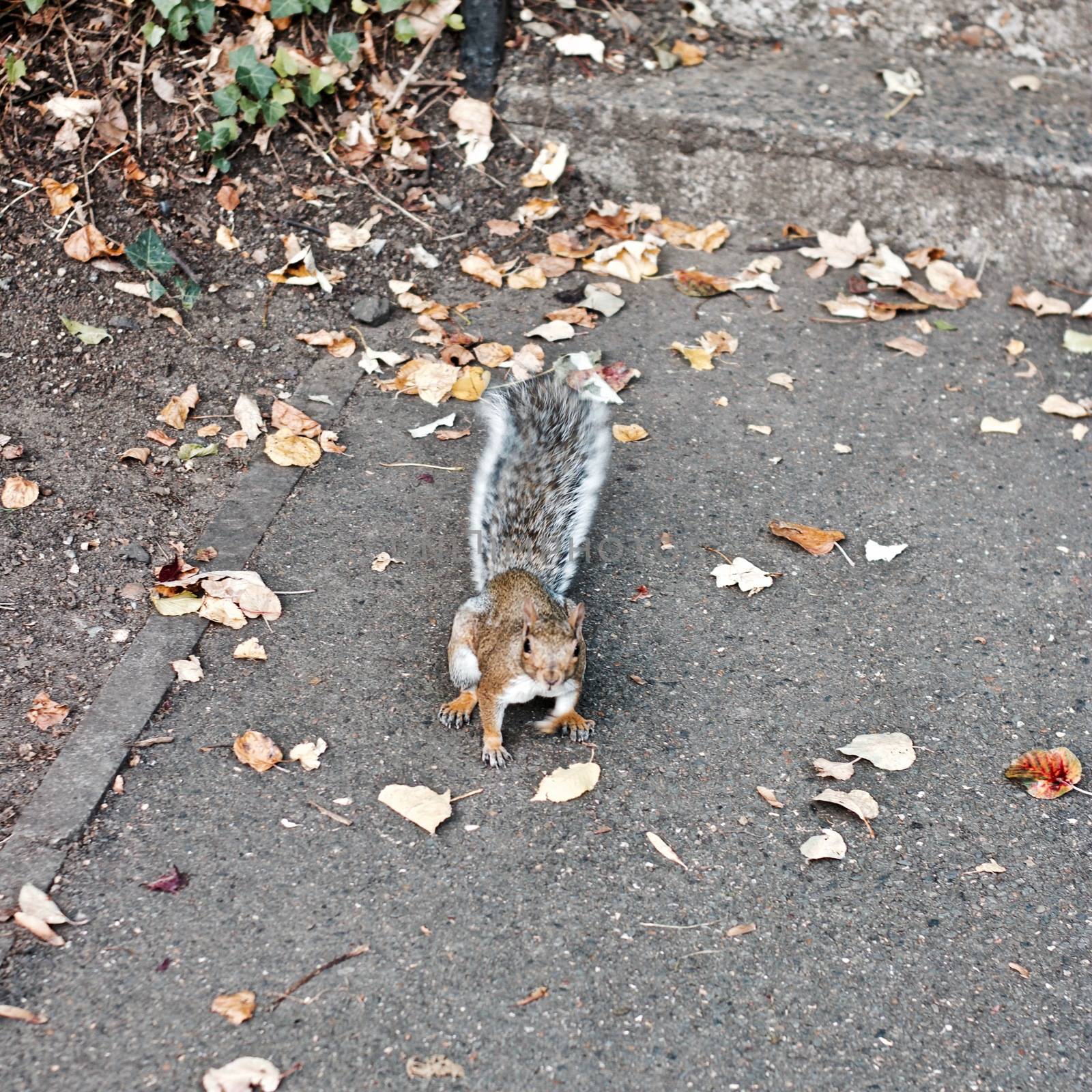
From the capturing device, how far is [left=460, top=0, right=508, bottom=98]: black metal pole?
4906mm

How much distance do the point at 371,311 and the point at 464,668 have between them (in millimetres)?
1860

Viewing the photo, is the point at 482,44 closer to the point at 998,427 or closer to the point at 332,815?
the point at 998,427

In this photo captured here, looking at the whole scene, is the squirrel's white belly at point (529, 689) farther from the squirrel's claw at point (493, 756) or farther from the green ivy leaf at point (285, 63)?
the green ivy leaf at point (285, 63)

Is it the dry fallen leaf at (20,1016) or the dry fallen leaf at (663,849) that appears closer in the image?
the dry fallen leaf at (20,1016)

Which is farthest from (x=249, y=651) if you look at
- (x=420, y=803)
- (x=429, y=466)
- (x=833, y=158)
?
(x=833, y=158)

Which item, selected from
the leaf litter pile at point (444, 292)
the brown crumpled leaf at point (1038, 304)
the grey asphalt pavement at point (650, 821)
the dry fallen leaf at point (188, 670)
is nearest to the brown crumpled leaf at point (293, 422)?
the leaf litter pile at point (444, 292)

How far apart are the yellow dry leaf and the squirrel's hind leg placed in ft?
4.16

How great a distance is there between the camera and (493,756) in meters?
2.85

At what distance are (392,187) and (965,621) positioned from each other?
279 centimetres

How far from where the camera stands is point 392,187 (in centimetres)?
479

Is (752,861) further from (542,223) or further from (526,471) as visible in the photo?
(542,223)

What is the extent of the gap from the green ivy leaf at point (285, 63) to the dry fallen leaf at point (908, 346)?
8.15 feet

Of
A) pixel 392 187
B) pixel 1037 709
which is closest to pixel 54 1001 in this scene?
pixel 1037 709

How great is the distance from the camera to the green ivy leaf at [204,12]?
176 inches
